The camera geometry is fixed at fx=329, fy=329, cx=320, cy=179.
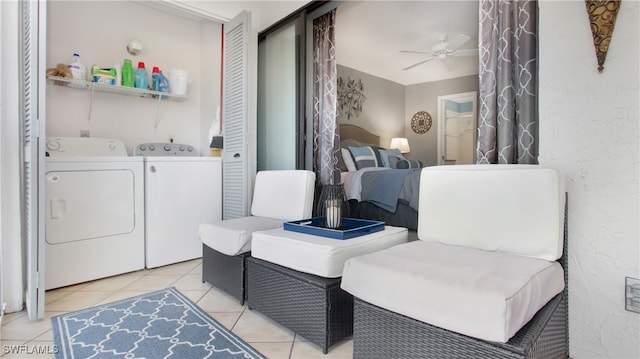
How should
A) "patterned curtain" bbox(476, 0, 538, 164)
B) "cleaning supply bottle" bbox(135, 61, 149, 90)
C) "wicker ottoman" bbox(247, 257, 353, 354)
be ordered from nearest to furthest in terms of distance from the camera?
"wicker ottoman" bbox(247, 257, 353, 354)
"patterned curtain" bbox(476, 0, 538, 164)
"cleaning supply bottle" bbox(135, 61, 149, 90)

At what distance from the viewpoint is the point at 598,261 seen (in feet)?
4.36

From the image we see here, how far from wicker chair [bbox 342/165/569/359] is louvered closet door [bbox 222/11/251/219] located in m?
1.62

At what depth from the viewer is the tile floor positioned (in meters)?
1.49

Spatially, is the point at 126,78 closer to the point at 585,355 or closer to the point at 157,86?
the point at 157,86

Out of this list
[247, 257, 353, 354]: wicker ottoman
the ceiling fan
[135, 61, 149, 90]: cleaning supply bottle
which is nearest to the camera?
[247, 257, 353, 354]: wicker ottoman

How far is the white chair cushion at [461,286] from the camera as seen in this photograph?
2.96 ft

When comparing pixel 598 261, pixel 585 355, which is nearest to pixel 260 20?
pixel 598 261

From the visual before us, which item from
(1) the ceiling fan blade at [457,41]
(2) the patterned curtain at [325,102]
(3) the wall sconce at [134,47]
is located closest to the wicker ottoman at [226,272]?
(2) the patterned curtain at [325,102]

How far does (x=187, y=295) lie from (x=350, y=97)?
3452 mm

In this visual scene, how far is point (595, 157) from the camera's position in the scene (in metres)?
1.34

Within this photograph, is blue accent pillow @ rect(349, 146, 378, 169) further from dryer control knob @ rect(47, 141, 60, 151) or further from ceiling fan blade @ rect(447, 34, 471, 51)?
dryer control knob @ rect(47, 141, 60, 151)

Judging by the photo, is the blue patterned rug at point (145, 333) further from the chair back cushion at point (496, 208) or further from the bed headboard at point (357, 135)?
the bed headboard at point (357, 135)

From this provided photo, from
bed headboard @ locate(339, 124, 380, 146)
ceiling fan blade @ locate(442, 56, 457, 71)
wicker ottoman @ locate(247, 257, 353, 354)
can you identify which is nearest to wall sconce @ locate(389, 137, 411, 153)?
bed headboard @ locate(339, 124, 380, 146)

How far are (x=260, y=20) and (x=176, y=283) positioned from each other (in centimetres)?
247
